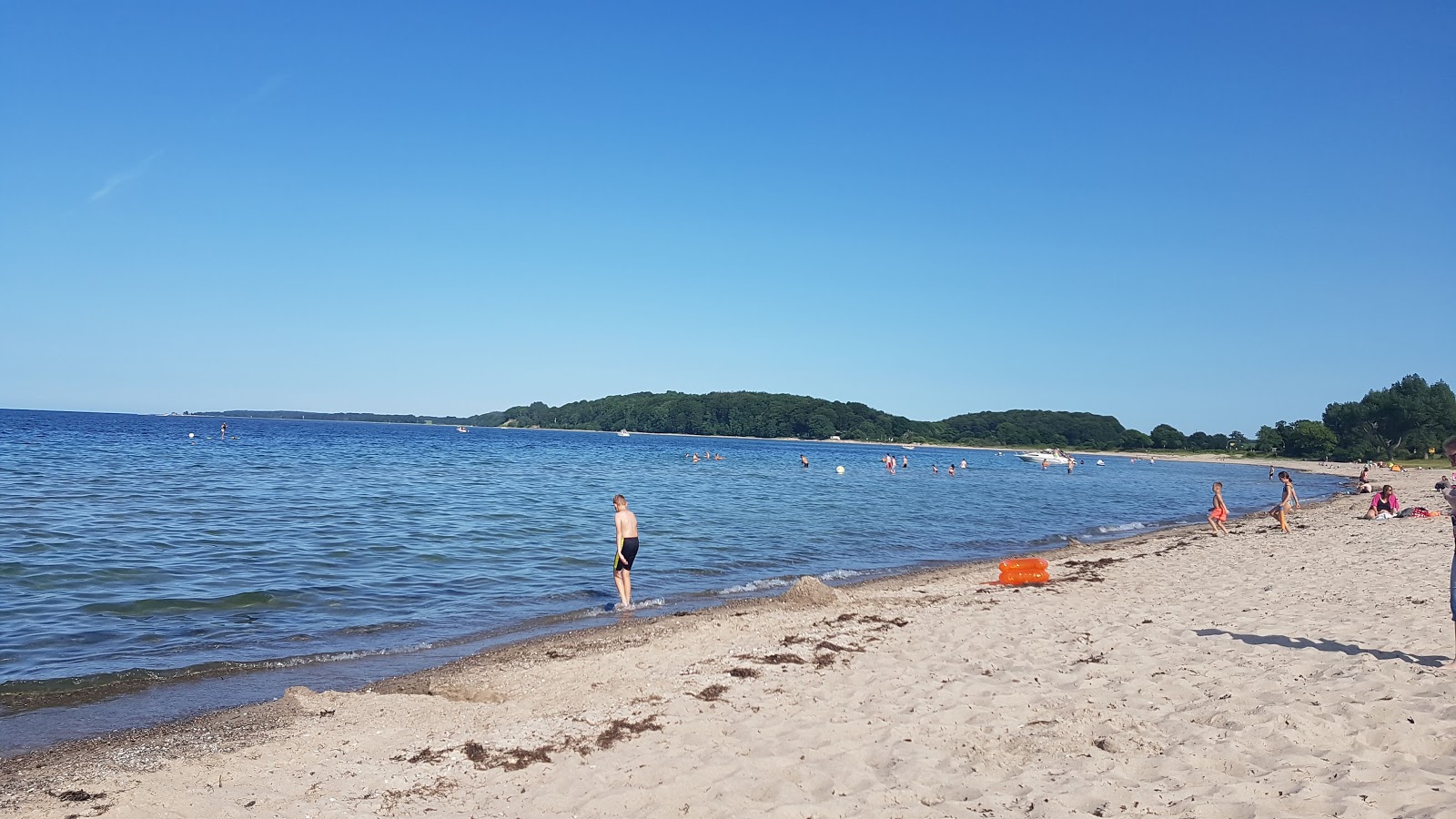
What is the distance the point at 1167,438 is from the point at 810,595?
521ft

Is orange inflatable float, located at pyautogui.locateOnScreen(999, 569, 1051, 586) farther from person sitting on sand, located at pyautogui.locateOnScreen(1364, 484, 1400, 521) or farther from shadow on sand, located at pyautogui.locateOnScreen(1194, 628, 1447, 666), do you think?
person sitting on sand, located at pyautogui.locateOnScreen(1364, 484, 1400, 521)

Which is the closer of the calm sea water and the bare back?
the calm sea water

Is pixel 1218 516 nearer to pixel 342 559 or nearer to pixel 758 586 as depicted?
pixel 758 586

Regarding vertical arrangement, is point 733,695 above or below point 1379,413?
below

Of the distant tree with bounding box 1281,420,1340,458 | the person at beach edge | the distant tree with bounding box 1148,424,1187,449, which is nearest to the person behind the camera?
the person at beach edge

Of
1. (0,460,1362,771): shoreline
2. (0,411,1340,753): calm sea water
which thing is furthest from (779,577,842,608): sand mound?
(0,411,1340,753): calm sea water

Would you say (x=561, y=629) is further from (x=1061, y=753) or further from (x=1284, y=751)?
(x=1284, y=751)

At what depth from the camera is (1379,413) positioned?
93062mm

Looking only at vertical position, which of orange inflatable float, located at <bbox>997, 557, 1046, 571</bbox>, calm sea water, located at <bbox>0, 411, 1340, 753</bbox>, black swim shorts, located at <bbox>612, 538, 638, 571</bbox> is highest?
black swim shorts, located at <bbox>612, 538, 638, 571</bbox>

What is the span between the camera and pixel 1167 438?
150500 mm

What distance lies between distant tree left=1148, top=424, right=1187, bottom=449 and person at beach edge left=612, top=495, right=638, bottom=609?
6142 inches

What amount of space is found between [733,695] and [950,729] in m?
2.03

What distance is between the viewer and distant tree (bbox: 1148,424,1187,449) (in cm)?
14875

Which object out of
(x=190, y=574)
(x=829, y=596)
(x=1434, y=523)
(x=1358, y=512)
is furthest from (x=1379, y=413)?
(x=190, y=574)
